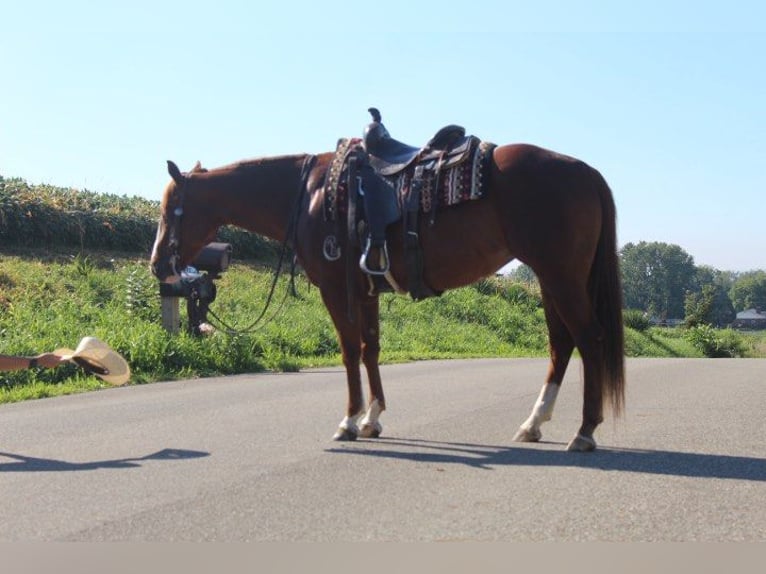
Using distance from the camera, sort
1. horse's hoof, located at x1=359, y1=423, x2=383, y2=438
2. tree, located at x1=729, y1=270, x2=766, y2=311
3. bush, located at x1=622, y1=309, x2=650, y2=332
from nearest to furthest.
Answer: horse's hoof, located at x1=359, y1=423, x2=383, y2=438, bush, located at x1=622, y1=309, x2=650, y2=332, tree, located at x1=729, y1=270, x2=766, y2=311

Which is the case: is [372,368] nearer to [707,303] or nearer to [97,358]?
[97,358]

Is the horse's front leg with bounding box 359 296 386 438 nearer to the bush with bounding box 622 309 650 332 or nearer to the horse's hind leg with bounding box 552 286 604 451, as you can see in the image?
the horse's hind leg with bounding box 552 286 604 451

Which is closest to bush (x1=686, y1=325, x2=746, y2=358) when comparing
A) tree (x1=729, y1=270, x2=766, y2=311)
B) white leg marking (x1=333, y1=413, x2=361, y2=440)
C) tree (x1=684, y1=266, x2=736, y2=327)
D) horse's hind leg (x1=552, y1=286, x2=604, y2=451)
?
tree (x1=684, y1=266, x2=736, y2=327)

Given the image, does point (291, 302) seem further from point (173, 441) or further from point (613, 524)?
point (613, 524)

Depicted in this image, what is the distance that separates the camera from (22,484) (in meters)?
5.56

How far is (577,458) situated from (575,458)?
0.01 metres

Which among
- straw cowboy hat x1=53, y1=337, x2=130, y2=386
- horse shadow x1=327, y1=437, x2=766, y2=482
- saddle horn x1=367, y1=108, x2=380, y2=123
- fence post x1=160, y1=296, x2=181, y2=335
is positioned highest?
saddle horn x1=367, y1=108, x2=380, y2=123

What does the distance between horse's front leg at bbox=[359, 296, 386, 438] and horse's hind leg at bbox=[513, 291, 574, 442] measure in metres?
1.06

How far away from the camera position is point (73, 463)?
620cm

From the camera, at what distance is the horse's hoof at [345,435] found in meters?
6.89

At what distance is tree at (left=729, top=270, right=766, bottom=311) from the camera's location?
468 ft

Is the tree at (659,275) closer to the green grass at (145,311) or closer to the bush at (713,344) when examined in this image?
the bush at (713,344)

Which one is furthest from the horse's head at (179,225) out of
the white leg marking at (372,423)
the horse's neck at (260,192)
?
the white leg marking at (372,423)

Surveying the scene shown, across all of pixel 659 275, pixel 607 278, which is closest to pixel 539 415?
pixel 607 278
